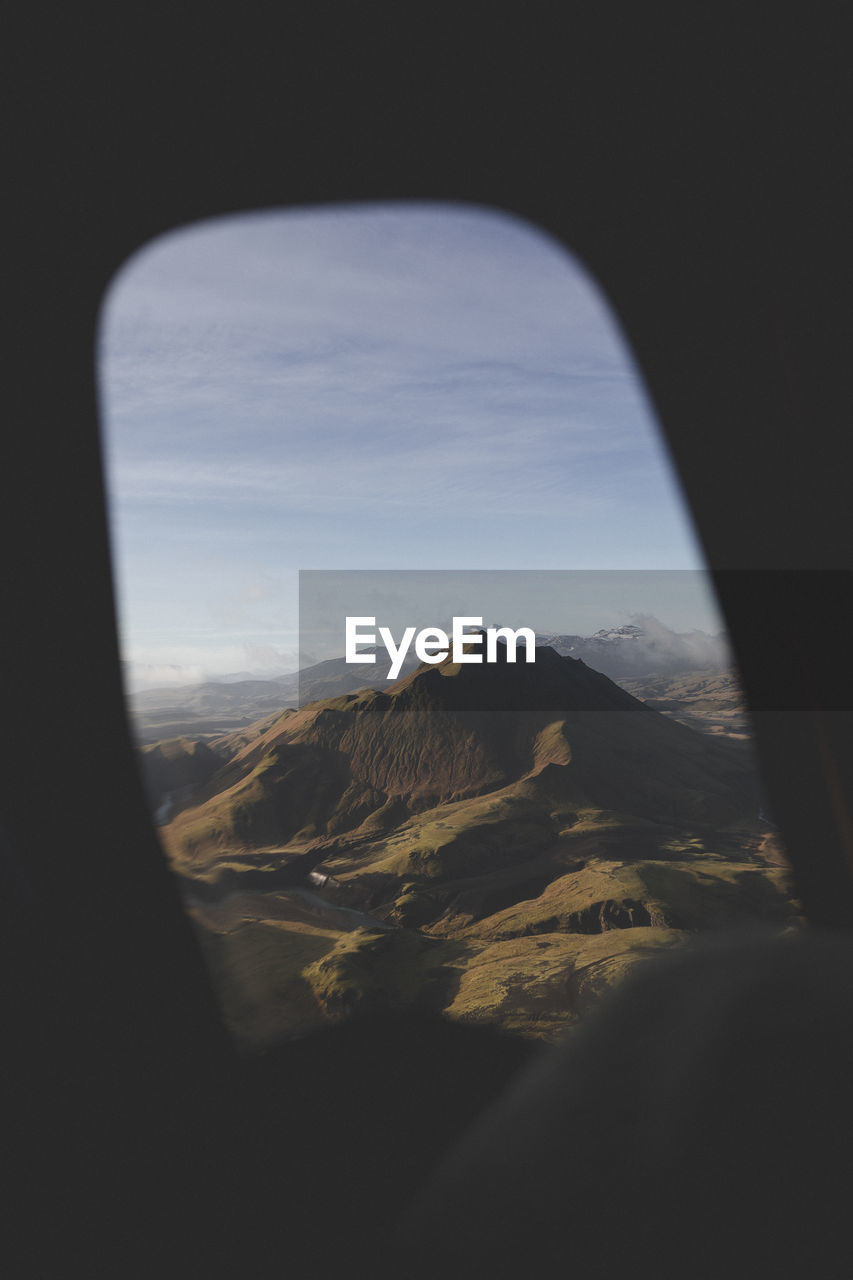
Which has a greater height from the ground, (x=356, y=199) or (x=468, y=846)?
(x=356, y=199)

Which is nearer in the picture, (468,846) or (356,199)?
(356,199)

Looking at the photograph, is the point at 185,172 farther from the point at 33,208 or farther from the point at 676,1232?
the point at 676,1232

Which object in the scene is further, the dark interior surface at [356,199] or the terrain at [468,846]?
the terrain at [468,846]

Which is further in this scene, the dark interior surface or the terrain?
the terrain

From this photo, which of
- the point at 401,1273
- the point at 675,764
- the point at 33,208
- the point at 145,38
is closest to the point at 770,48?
the point at 145,38
